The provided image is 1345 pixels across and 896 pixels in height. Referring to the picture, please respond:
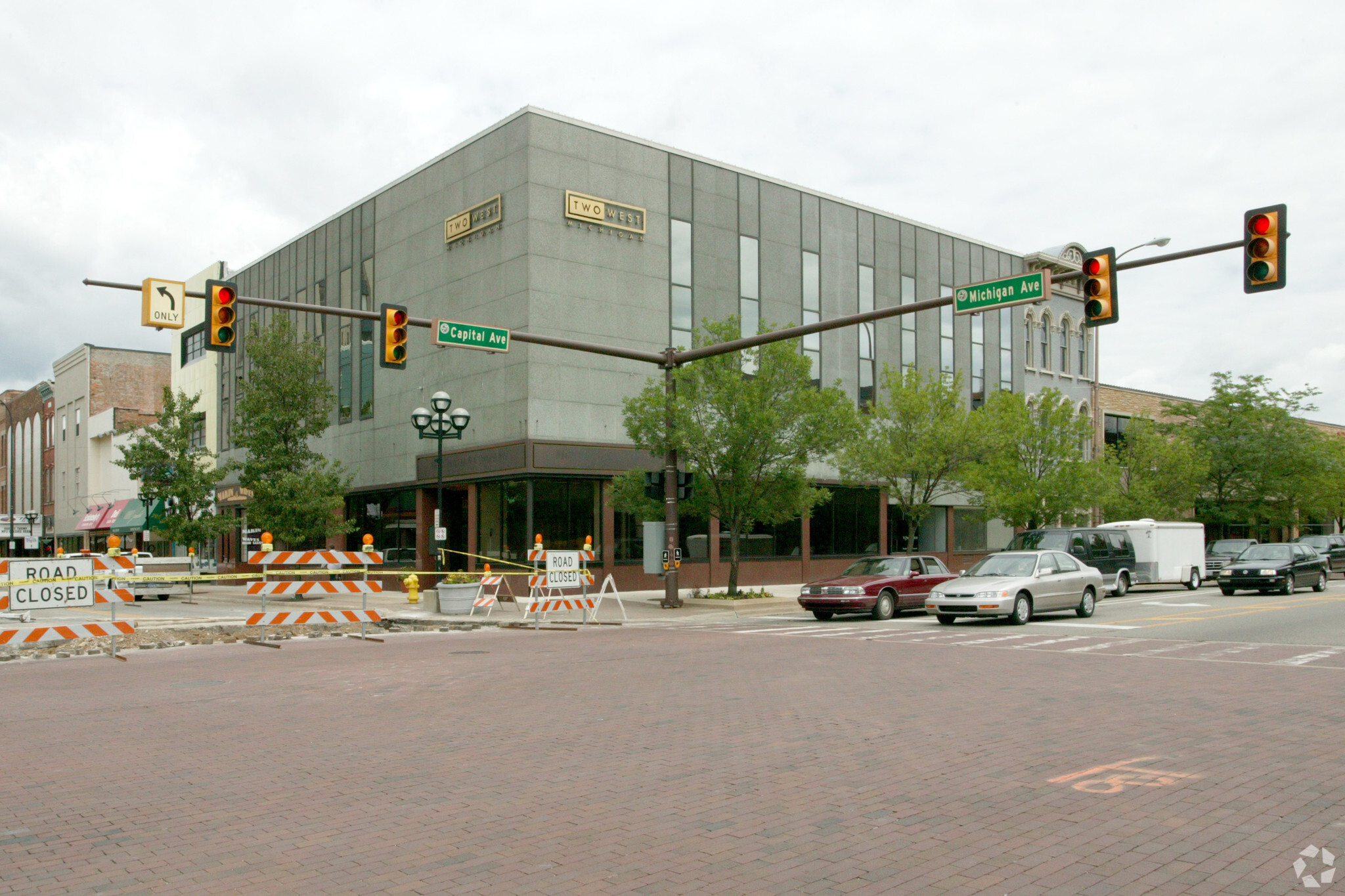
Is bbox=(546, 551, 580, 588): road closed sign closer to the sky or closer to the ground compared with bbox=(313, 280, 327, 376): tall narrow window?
closer to the ground

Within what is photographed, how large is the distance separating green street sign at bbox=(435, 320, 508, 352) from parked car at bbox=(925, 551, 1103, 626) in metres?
9.63

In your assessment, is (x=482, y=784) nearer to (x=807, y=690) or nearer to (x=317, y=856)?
(x=317, y=856)

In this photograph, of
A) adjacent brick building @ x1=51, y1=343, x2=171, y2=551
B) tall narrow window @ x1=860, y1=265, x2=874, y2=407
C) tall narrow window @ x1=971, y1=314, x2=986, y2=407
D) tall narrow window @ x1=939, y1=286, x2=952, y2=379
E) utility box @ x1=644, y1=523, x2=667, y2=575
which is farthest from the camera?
adjacent brick building @ x1=51, y1=343, x2=171, y2=551

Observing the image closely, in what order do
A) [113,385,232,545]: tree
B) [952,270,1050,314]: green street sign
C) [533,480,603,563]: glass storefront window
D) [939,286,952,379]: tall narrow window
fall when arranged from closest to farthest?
[952,270,1050,314]: green street sign
[533,480,603,563]: glass storefront window
[113,385,232,545]: tree
[939,286,952,379]: tall narrow window

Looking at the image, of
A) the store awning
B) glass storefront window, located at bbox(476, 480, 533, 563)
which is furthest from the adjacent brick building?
glass storefront window, located at bbox(476, 480, 533, 563)

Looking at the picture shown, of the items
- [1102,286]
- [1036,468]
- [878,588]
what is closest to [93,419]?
[1036,468]

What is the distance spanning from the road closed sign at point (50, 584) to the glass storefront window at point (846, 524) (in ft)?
84.4

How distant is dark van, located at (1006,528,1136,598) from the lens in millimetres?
29266

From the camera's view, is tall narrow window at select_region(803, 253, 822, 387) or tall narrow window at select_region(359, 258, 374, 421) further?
tall narrow window at select_region(359, 258, 374, 421)

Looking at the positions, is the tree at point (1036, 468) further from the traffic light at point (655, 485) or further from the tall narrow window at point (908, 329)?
the traffic light at point (655, 485)

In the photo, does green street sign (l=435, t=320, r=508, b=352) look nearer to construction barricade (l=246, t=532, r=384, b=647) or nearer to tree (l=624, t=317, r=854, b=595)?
construction barricade (l=246, t=532, r=384, b=647)

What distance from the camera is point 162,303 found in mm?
15430

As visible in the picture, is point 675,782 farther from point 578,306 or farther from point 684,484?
point 578,306

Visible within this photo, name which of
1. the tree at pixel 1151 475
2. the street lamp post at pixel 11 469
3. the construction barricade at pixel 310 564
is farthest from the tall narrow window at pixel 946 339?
the street lamp post at pixel 11 469
